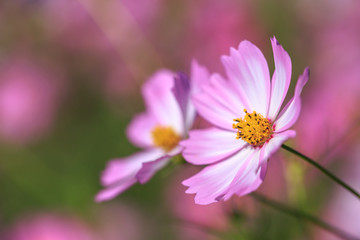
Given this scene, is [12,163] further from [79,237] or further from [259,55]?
[259,55]

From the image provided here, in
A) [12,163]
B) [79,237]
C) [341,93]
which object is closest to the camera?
[341,93]

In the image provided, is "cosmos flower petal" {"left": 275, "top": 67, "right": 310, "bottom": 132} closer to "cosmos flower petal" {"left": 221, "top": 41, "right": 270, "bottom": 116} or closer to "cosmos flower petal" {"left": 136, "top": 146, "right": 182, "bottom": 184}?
"cosmos flower petal" {"left": 221, "top": 41, "right": 270, "bottom": 116}

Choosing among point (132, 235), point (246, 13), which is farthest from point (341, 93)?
point (132, 235)

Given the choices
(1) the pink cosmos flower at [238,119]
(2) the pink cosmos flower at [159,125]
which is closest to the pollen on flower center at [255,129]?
(1) the pink cosmos flower at [238,119]

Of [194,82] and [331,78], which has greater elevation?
[194,82]

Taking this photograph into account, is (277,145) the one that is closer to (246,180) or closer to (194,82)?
(246,180)

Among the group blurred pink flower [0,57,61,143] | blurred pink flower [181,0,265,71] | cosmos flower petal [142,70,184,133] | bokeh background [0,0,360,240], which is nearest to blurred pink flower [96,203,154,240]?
bokeh background [0,0,360,240]

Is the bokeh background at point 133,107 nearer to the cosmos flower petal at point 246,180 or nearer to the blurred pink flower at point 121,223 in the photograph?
the blurred pink flower at point 121,223

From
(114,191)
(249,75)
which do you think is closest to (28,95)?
(114,191)
